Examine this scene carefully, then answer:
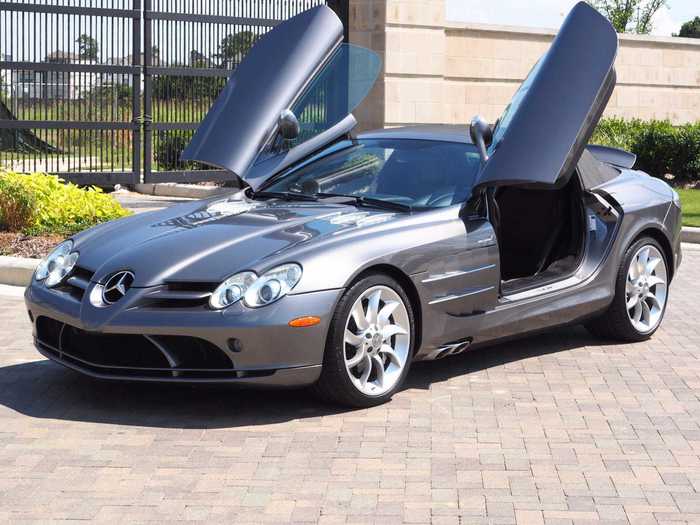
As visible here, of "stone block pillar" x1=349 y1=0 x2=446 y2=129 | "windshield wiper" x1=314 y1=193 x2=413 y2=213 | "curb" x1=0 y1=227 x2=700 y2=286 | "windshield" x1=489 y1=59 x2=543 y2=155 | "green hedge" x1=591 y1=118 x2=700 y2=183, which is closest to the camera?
"windshield wiper" x1=314 y1=193 x2=413 y2=213

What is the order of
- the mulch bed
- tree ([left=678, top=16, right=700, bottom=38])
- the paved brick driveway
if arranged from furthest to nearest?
tree ([left=678, top=16, right=700, bottom=38]), the mulch bed, the paved brick driveway

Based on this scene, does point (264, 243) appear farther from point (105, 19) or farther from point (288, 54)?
point (105, 19)

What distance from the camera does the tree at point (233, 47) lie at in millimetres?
19594

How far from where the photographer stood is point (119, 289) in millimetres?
6059

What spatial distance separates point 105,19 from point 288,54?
36.1 feet

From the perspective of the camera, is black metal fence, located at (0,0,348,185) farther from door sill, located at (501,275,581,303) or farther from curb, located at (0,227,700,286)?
door sill, located at (501,275,581,303)

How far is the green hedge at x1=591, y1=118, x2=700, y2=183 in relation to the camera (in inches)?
846

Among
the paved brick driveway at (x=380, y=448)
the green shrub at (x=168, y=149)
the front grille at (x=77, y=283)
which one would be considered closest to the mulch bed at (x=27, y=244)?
the paved brick driveway at (x=380, y=448)

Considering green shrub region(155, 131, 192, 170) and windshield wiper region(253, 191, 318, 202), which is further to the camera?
green shrub region(155, 131, 192, 170)

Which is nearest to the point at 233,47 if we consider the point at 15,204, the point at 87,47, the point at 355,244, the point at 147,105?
the point at 147,105

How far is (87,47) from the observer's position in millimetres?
18359

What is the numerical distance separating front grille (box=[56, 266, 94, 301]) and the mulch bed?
3.98 m

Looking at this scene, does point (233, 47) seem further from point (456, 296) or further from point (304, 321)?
point (304, 321)

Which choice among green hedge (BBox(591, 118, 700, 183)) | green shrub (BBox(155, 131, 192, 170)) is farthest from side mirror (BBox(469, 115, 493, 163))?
green hedge (BBox(591, 118, 700, 183))
